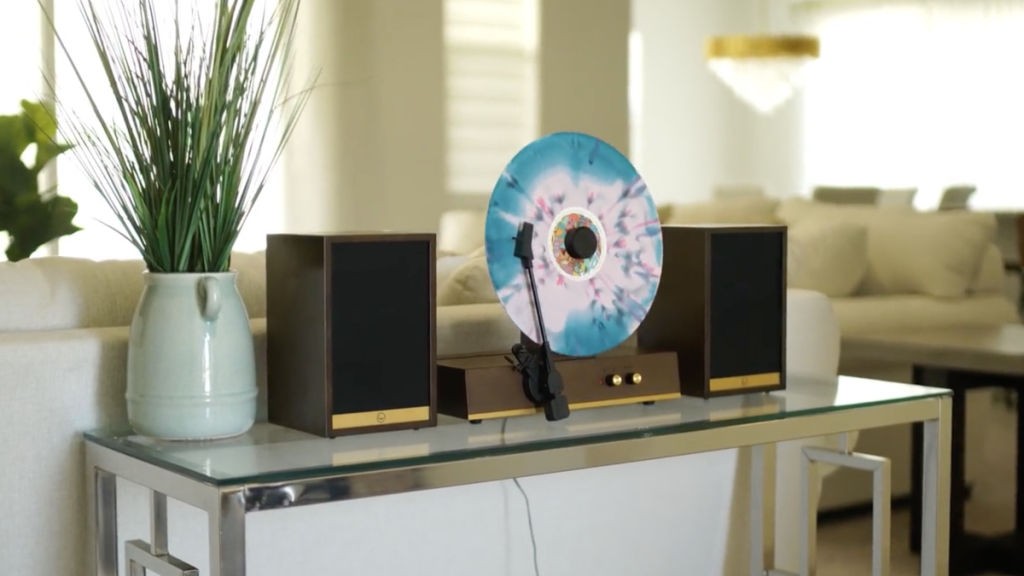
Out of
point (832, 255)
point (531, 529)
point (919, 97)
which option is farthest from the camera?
point (919, 97)

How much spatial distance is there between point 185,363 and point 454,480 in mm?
343

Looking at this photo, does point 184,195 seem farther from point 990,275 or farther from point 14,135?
point 990,275

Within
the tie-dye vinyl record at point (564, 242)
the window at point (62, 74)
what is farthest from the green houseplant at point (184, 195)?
the window at point (62, 74)

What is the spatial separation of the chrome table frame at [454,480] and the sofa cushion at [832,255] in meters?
2.20

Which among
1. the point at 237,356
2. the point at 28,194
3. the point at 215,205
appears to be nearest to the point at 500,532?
the point at 237,356

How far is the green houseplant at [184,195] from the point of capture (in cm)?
141

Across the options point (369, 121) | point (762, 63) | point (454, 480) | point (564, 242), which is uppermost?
point (762, 63)

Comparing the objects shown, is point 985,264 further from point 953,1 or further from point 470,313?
point 470,313

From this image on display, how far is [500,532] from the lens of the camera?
1941mm

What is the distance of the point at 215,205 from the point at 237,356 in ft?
0.60

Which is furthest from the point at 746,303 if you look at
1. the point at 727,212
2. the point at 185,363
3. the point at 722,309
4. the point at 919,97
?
the point at 919,97

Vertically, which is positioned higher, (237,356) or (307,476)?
(237,356)

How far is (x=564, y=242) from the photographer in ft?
5.38

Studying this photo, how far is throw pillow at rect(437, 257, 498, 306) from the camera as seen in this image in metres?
2.01
